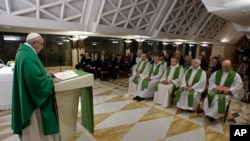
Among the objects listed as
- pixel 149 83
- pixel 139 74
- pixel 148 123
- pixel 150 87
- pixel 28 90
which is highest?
pixel 28 90

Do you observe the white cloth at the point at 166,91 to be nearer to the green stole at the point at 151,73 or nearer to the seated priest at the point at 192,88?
the seated priest at the point at 192,88

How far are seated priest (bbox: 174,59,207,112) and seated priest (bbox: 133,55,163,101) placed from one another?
905mm

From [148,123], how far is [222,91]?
1.66m

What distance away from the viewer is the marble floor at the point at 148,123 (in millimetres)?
2855

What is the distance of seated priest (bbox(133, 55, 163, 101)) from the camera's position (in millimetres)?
4848

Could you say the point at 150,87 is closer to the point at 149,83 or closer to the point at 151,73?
the point at 149,83

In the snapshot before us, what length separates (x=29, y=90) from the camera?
188cm

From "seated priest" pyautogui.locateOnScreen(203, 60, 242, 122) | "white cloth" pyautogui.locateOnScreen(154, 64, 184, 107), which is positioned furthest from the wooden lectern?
"seated priest" pyautogui.locateOnScreen(203, 60, 242, 122)

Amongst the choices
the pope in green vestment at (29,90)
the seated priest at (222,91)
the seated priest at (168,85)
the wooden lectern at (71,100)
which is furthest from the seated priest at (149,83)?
the pope in green vestment at (29,90)

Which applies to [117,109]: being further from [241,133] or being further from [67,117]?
[241,133]

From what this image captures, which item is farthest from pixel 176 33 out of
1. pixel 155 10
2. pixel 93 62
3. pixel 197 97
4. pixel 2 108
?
pixel 2 108

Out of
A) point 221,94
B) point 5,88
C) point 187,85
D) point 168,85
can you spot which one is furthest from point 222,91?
point 5,88

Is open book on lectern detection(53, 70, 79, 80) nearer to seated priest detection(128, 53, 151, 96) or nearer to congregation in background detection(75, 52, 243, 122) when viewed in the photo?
congregation in background detection(75, 52, 243, 122)

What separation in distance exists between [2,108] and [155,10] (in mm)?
7363
